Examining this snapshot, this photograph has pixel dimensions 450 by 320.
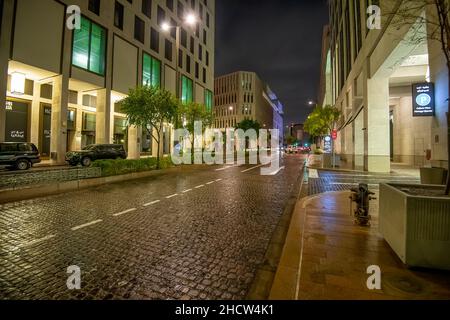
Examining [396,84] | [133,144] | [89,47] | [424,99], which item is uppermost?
[89,47]

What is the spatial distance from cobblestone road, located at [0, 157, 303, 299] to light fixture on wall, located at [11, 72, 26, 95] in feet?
51.5

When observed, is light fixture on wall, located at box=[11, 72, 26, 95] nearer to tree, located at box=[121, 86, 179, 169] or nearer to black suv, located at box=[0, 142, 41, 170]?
black suv, located at box=[0, 142, 41, 170]

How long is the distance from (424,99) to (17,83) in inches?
1012

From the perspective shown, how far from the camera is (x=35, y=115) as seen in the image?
801 inches

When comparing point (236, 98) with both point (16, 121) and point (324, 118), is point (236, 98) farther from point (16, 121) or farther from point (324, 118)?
point (16, 121)

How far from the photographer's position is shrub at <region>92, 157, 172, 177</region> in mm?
12414

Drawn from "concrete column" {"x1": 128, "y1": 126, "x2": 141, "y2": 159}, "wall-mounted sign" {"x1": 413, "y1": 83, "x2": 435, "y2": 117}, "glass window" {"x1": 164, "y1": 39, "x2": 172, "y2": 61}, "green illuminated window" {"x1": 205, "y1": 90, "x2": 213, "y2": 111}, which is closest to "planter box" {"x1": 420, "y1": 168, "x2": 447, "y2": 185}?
"wall-mounted sign" {"x1": 413, "y1": 83, "x2": 435, "y2": 117}

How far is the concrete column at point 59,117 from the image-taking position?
63.1ft

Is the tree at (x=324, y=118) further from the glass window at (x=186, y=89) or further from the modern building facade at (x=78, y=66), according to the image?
the glass window at (x=186, y=89)

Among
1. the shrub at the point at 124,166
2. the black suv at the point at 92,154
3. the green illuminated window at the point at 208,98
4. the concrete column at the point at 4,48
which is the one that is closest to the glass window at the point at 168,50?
the green illuminated window at the point at 208,98

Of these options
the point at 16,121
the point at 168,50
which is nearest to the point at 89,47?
the point at 16,121

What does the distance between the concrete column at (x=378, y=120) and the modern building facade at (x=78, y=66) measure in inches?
601

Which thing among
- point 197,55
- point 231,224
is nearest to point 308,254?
point 231,224
